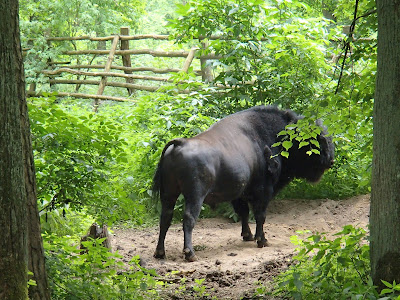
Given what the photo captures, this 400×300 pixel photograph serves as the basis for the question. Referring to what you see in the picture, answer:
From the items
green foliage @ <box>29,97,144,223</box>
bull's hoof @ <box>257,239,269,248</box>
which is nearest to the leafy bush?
green foliage @ <box>29,97,144,223</box>

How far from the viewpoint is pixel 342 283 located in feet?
14.1

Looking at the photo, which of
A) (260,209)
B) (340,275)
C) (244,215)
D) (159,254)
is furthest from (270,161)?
(340,275)

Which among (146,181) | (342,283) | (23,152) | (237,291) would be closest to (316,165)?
(146,181)

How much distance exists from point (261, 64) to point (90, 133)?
5.34m

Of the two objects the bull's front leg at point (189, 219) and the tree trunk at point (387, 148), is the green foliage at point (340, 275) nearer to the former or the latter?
the tree trunk at point (387, 148)

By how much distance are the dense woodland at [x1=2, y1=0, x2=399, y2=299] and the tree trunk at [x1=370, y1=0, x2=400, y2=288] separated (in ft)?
0.69

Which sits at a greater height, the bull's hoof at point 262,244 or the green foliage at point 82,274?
the green foliage at point 82,274

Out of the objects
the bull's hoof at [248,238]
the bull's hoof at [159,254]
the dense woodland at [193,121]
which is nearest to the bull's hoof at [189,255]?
the bull's hoof at [159,254]

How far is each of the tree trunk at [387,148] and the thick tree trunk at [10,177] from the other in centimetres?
241

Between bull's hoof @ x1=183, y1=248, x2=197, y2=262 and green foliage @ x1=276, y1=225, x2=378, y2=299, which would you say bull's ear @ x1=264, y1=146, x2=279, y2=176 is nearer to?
bull's hoof @ x1=183, y1=248, x2=197, y2=262

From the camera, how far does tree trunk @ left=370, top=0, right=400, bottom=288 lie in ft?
12.3

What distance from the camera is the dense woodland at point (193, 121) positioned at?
14.6 ft

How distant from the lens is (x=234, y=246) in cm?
758

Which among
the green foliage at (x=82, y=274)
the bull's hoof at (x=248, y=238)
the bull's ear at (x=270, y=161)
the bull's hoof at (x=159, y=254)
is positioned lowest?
the bull's hoof at (x=248, y=238)
